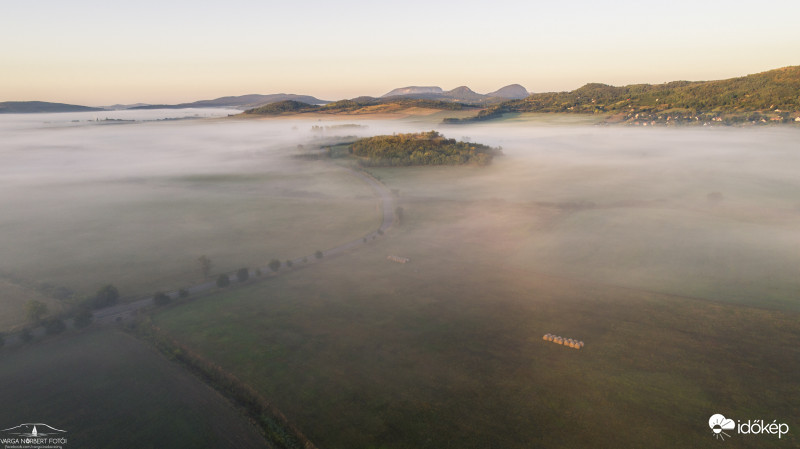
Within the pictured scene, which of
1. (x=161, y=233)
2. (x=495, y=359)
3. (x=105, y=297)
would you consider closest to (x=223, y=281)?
(x=105, y=297)

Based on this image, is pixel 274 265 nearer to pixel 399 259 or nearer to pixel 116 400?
pixel 399 259

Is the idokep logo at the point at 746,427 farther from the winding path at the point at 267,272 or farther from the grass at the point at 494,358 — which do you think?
the winding path at the point at 267,272

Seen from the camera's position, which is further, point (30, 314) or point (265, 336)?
point (30, 314)

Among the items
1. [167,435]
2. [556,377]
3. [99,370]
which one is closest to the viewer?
[167,435]

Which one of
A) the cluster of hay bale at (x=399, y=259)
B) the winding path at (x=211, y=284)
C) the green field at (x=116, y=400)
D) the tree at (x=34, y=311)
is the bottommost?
the green field at (x=116, y=400)

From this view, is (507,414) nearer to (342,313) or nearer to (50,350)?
→ (342,313)

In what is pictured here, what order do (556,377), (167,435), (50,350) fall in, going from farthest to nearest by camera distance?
(50,350) < (556,377) < (167,435)

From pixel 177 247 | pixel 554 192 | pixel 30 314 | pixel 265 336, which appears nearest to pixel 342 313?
pixel 265 336

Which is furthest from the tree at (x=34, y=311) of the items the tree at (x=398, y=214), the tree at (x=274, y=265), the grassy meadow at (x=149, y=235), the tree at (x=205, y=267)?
the tree at (x=398, y=214)
